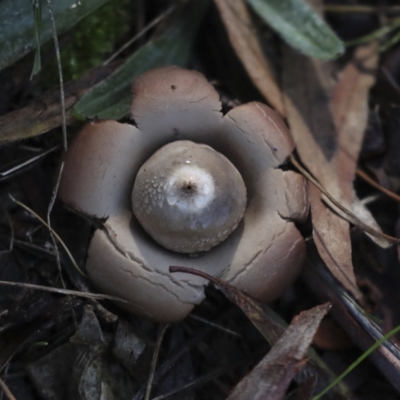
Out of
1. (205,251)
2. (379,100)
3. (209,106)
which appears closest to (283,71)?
(379,100)

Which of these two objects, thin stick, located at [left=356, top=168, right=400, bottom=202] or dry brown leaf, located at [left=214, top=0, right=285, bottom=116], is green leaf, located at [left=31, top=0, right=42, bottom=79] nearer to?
dry brown leaf, located at [left=214, top=0, right=285, bottom=116]

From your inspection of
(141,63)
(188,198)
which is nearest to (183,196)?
(188,198)

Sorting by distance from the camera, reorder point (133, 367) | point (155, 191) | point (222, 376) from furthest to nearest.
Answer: point (222, 376), point (133, 367), point (155, 191)

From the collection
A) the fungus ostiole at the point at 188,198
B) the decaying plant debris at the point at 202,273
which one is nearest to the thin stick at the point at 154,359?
the decaying plant debris at the point at 202,273

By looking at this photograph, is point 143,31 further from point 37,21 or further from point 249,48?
point 37,21

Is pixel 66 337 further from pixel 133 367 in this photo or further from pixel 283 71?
pixel 283 71
